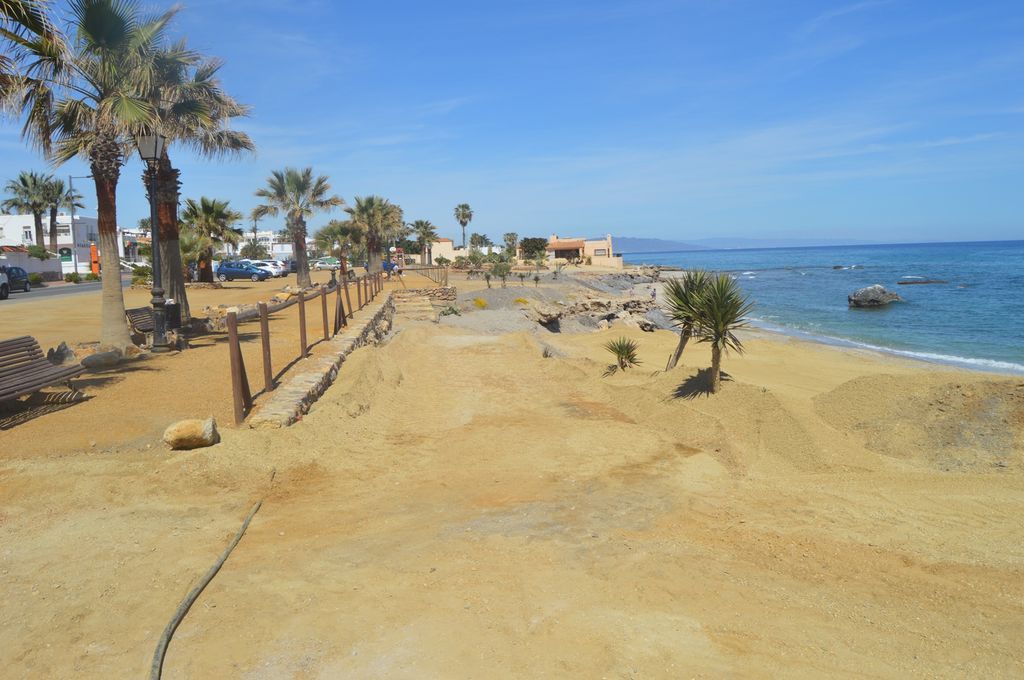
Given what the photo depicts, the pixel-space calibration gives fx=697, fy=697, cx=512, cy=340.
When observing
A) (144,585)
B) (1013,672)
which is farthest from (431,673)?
(1013,672)

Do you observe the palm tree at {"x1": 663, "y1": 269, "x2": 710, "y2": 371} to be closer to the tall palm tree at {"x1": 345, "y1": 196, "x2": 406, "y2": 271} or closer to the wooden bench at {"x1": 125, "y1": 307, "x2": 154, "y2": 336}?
the wooden bench at {"x1": 125, "y1": 307, "x2": 154, "y2": 336}

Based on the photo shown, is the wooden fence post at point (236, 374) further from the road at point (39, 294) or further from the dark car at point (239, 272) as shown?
the dark car at point (239, 272)

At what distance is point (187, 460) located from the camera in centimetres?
638

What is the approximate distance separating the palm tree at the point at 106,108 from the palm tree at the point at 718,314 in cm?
1007

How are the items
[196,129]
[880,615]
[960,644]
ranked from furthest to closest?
[196,129] → [880,615] → [960,644]

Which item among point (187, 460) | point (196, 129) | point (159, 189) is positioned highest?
point (196, 129)

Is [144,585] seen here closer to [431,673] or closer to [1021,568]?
[431,673]

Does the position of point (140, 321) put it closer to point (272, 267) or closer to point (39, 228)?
point (272, 267)

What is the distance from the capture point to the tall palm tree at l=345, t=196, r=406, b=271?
167 ft

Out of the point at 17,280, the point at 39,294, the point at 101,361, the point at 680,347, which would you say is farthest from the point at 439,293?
→ the point at 17,280

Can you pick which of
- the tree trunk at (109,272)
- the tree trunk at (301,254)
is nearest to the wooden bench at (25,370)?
the tree trunk at (109,272)

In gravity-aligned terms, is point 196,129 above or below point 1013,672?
above

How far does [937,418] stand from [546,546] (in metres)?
6.44

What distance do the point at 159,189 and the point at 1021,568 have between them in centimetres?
1806
